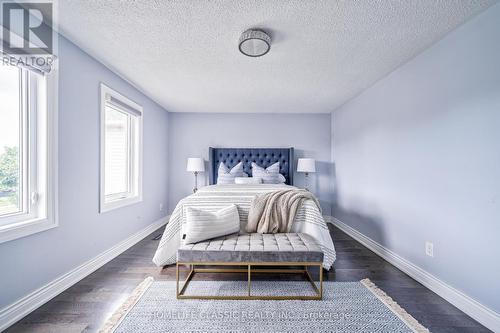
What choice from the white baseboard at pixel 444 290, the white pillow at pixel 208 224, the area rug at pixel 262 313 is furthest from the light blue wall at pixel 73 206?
the white baseboard at pixel 444 290

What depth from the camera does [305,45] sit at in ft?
6.46

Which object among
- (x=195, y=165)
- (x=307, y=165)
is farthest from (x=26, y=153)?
(x=307, y=165)

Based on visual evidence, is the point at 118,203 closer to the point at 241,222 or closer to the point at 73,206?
the point at 73,206

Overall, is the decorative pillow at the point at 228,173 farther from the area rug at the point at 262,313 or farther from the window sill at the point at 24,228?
the window sill at the point at 24,228

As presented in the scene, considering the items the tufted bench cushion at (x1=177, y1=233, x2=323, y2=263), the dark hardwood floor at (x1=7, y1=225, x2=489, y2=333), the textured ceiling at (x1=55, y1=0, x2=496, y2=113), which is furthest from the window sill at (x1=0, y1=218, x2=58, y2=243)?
the textured ceiling at (x1=55, y1=0, x2=496, y2=113)

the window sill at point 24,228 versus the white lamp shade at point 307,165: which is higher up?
the white lamp shade at point 307,165

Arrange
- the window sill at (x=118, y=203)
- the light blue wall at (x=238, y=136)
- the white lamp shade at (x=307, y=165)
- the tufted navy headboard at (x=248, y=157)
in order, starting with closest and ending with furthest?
the window sill at (x=118, y=203) < the white lamp shade at (x=307, y=165) < the tufted navy headboard at (x=248, y=157) < the light blue wall at (x=238, y=136)

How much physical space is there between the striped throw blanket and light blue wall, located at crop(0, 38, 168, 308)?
78 cm

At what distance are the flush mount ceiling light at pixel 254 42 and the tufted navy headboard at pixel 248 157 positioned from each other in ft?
7.90

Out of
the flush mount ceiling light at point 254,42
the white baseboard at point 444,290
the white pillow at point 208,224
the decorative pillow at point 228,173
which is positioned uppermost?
the flush mount ceiling light at point 254,42

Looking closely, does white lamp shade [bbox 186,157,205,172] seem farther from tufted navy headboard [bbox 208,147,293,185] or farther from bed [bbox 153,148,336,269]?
bed [bbox 153,148,336,269]

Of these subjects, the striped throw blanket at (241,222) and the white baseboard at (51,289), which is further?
the striped throw blanket at (241,222)

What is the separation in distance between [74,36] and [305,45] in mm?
2176

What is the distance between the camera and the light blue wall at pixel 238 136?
431 centimetres
